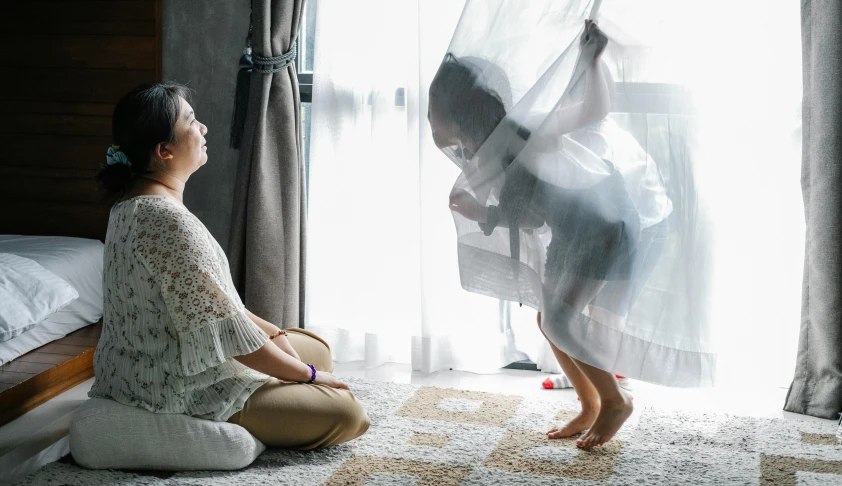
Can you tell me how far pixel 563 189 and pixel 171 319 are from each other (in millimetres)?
1004

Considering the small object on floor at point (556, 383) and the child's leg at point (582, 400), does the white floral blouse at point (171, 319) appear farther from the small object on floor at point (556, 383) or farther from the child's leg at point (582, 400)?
the small object on floor at point (556, 383)

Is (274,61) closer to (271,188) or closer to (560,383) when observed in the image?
(271,188)

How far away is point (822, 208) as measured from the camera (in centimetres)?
258

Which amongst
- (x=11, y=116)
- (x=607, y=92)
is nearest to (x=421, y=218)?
(x=607, y=92)

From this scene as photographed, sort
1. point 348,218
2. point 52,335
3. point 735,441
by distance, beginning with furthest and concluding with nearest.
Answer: point 348,218
point 52,335
point 735,441

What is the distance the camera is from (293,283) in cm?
306

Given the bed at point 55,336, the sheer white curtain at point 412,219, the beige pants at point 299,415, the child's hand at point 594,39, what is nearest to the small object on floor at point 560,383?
the sheer white curtain at point 412,219

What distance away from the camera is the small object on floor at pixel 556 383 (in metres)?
2.89

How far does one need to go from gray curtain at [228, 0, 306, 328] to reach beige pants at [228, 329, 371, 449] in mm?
813

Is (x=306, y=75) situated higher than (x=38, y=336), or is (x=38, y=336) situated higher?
(x=306, y=75)

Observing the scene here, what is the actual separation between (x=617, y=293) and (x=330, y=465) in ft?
2.73

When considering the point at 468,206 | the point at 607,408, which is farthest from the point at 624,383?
the point at 468,206

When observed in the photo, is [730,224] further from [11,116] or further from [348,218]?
[11,116]

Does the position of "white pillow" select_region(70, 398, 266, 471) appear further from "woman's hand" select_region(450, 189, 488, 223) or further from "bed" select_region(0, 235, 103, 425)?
"woman's hand" select_region(450, 189, 488, 223)
